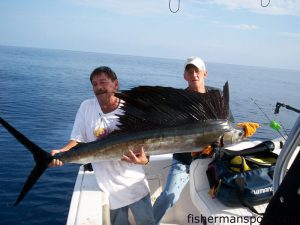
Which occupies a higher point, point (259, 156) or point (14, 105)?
point (259, 156)

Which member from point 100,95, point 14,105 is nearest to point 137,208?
point 100,95

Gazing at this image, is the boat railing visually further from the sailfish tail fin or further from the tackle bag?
the sailfish tail fin

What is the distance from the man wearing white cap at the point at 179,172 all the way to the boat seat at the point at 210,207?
0.31 metres

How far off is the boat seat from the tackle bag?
43 millimetres

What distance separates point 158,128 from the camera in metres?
2.07

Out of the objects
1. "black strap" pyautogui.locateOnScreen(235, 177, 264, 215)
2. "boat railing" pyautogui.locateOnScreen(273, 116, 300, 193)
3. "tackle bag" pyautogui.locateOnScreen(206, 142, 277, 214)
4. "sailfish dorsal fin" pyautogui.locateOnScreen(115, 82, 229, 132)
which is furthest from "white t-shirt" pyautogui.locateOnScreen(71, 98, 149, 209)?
"boat railing" pyautogui.locateOnScreen(273, 116, 300, 193)

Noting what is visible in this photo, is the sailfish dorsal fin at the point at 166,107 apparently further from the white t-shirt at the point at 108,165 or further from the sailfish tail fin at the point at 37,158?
the sailfish tail fin at the point at 37,158

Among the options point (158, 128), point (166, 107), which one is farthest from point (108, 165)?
point (166, 107)

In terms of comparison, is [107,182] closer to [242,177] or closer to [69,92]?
[242,177]

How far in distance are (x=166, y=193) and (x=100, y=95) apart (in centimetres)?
105

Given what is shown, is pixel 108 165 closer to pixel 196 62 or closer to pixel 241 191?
pixel 241 191

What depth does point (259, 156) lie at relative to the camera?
2.24 metres

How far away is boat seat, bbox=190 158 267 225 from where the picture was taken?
194 cm

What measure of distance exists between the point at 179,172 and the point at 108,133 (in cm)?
86
